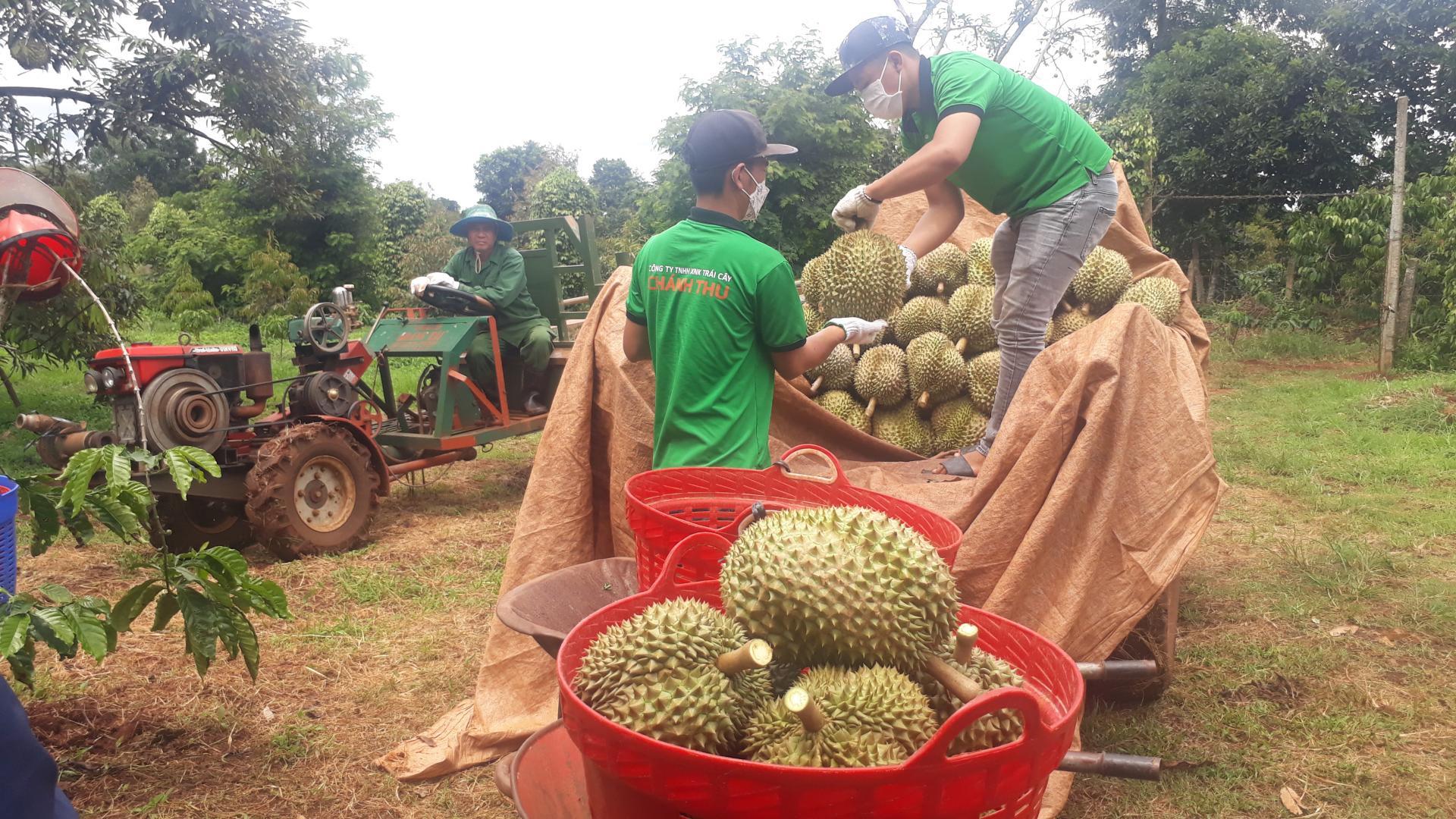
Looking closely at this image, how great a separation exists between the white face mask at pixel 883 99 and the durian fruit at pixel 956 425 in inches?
50.7

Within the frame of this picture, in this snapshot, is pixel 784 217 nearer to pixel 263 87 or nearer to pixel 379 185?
pixel 263 87

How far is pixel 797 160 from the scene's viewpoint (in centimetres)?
1622

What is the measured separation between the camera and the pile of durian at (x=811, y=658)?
1.13 metres

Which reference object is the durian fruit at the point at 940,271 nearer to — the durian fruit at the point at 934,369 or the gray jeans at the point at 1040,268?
the durian fruit at the point at 934,369

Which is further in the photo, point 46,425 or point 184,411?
point 184,411

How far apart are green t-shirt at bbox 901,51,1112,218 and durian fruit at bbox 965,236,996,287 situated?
816mm

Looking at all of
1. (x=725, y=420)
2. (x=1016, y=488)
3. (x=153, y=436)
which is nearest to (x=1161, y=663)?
(x=1016, y=488)

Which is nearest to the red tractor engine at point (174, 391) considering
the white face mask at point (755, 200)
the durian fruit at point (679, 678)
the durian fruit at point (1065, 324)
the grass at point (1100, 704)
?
the grass at point (1100, 704)

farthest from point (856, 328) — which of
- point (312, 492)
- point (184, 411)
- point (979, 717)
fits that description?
point (184, 411)

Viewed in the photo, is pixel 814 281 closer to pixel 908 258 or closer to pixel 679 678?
pixel 908 258

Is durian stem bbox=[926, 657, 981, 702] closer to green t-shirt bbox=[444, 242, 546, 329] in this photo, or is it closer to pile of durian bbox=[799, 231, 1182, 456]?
pile of durian bbox=[799, 231, 1182, 456]

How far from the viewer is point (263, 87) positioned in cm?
982

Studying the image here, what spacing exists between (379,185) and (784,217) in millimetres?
13248

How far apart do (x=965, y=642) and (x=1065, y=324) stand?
3.01 metres
